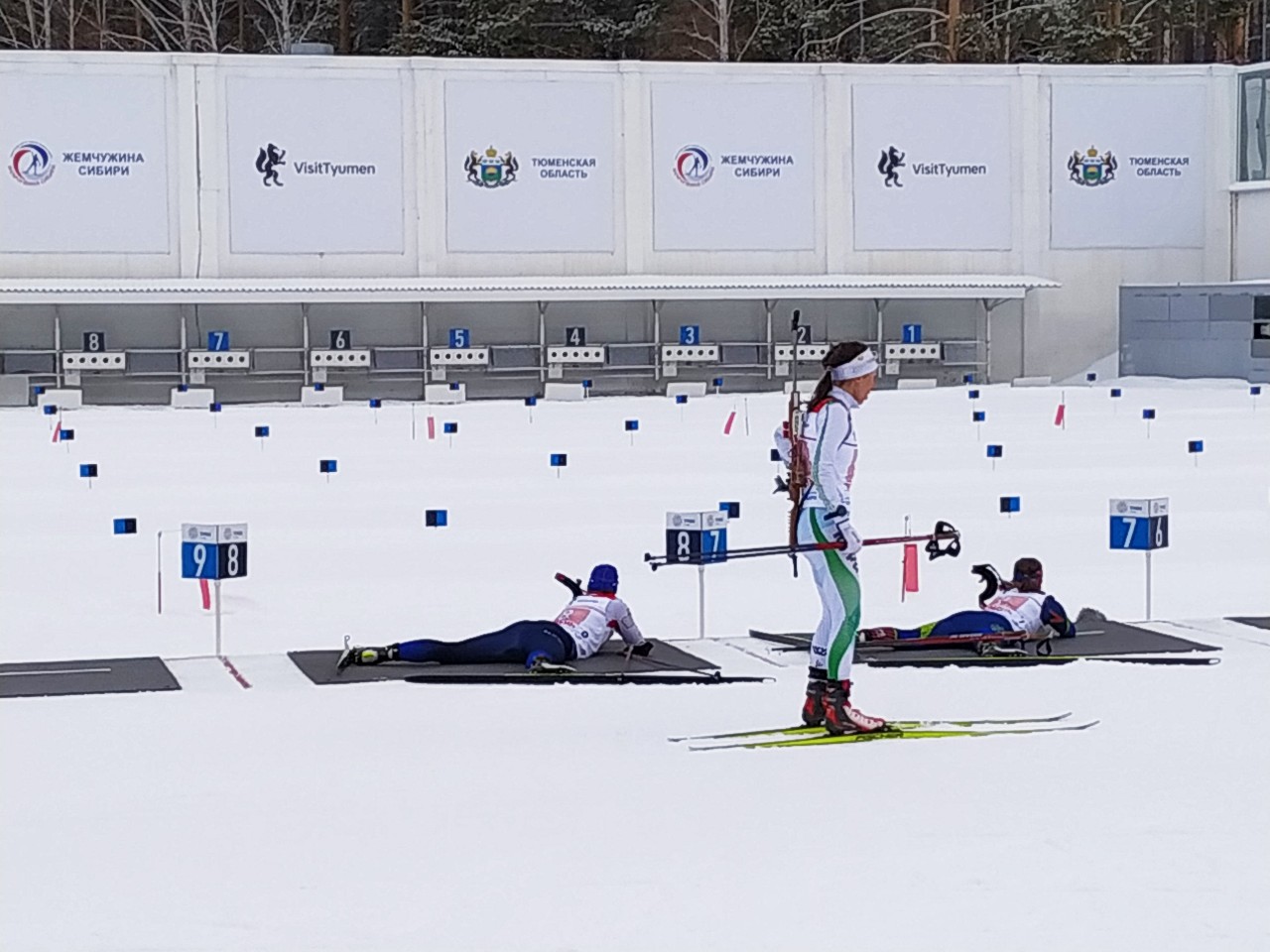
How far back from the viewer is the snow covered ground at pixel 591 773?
677cm

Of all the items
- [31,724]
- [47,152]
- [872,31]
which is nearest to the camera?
[31,724]

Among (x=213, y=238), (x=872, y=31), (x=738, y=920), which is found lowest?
(x=738, y=920)

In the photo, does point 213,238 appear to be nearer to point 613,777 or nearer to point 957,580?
point 957,580

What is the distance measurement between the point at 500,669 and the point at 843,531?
255cm

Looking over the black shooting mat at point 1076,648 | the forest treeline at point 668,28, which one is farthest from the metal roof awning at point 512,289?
the black shooting mat at point 1076,648

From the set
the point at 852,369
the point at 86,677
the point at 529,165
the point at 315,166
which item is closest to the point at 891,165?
the point at 529,165

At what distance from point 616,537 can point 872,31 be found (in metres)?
50.4

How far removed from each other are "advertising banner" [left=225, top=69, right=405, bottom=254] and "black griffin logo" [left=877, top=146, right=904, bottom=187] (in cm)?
1001

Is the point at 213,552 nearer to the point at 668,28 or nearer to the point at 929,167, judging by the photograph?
the point at 929,167

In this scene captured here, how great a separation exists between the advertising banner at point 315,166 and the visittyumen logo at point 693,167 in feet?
18.6

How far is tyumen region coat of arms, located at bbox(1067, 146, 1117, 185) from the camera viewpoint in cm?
4894

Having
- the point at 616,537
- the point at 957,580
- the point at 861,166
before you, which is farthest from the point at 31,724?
the point at 861,166

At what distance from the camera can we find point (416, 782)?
28.8ft

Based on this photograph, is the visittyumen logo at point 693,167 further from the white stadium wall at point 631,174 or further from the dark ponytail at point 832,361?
the dark ponytail at point 832,361
